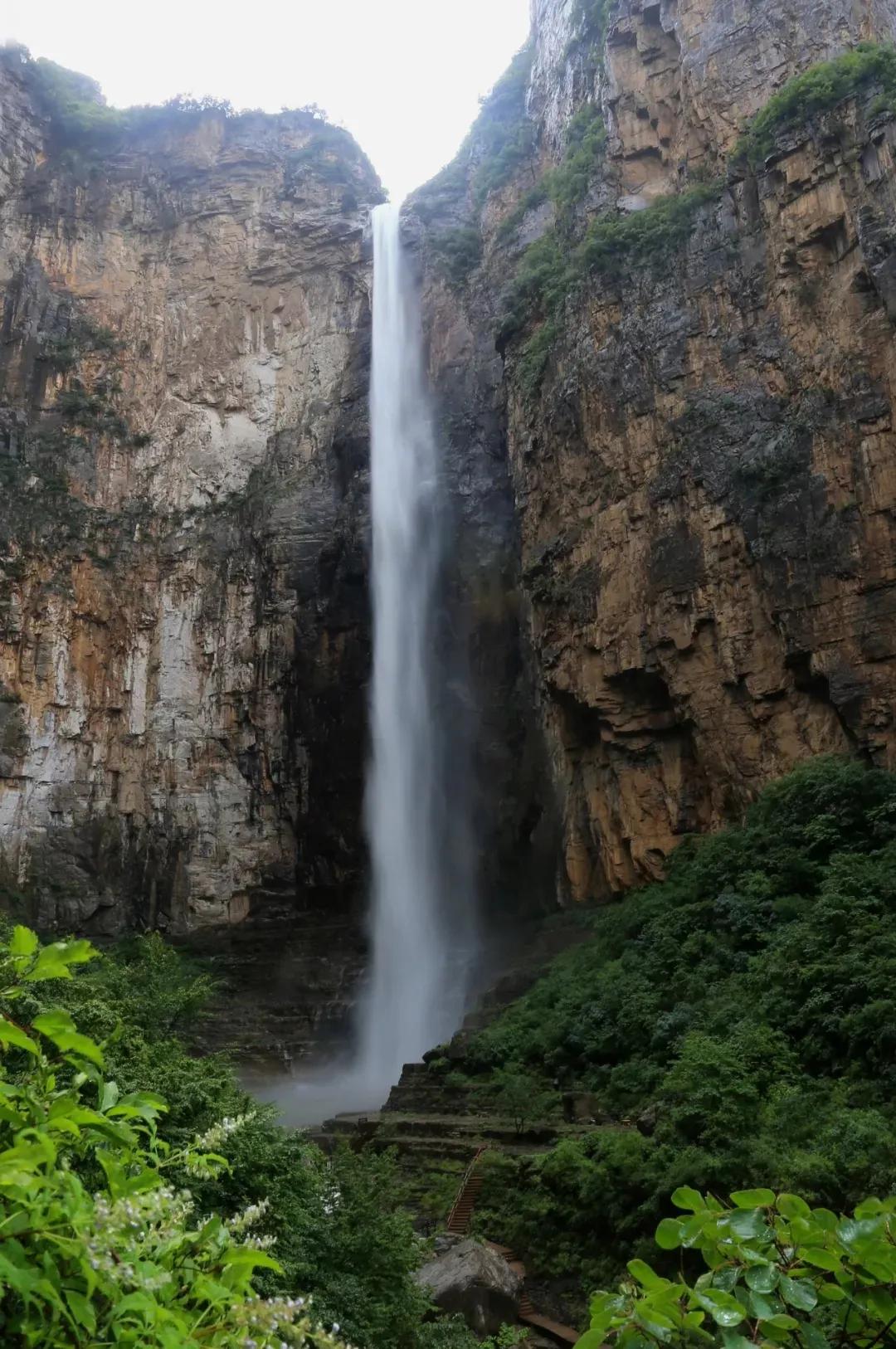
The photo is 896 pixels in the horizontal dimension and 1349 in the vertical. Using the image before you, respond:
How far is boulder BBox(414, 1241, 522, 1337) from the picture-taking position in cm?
762

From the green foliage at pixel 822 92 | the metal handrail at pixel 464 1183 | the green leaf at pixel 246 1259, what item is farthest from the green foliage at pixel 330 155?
the green leaf at pixel 246 1259

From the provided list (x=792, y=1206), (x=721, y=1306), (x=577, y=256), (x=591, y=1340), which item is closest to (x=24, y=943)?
(x=591, y=1340)

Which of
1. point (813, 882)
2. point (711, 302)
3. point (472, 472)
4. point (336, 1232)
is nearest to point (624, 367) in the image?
point (711, 302)

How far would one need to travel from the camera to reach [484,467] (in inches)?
1032

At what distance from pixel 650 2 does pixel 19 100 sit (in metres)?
19.5

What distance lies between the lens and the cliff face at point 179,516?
80.7ft

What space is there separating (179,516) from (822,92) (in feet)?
61.2

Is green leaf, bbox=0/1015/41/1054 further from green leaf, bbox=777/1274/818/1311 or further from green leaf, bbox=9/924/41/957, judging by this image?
green leaf, bbox=777/1274/818/1311

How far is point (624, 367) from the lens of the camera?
20078 millimetres

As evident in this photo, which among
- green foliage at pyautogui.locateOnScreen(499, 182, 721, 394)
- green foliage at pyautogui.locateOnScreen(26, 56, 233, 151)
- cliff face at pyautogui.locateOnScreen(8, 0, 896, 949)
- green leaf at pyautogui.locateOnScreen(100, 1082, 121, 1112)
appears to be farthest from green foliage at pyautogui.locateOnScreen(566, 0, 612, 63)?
green leaf at pyautogui.locateOnScreen(100, 1082, 121, 1112)

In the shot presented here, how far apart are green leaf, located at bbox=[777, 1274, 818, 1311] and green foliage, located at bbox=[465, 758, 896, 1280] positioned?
6790 mm

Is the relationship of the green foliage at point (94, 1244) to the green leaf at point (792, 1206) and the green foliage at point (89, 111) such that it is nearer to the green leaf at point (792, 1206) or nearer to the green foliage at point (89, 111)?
the green leaf at point (792, 1206)

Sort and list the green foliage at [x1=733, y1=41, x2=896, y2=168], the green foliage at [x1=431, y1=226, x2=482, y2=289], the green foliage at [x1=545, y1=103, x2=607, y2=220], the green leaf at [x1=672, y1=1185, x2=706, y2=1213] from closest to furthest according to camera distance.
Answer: the green leaf at [x1=672, y1=1185, x2=706, y2=1213] → the green foliage at [x1=733, y1=41, x2=896, y2=168] → the green foliage at [x1=545, y1=103, x2=607, y2=220] → the green foliage at [x1=431, y1=226, x2=482, y2=289]

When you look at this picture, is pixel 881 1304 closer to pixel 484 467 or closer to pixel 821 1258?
pixel 821 1258
